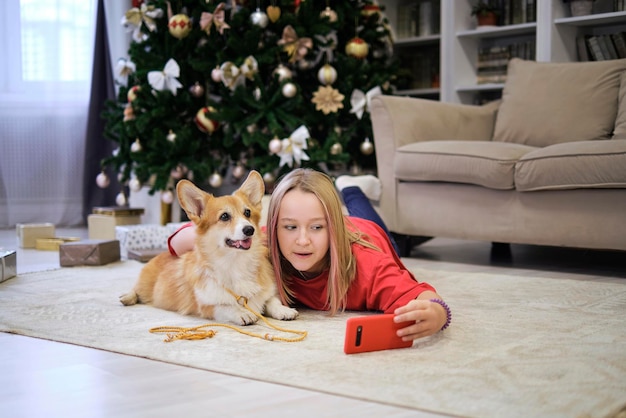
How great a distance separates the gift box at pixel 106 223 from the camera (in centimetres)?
425

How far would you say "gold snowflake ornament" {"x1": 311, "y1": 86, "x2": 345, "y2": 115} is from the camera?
4.14m

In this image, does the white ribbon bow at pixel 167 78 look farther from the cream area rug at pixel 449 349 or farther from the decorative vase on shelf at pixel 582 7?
the decorative vase on shelf at pixel 582 7

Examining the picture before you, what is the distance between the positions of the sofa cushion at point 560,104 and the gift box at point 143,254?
1.83 meters

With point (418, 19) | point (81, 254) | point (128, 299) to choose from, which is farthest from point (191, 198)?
point (418, 19)

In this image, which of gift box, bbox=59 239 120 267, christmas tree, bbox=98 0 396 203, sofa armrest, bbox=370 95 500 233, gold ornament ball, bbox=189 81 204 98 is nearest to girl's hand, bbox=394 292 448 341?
sofa armrest, bbox=370 95 500 233

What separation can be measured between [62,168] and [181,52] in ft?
4.66

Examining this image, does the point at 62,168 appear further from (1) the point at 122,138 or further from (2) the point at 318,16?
(2) the point at 318,16

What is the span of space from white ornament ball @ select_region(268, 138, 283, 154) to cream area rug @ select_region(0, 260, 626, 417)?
1574mm

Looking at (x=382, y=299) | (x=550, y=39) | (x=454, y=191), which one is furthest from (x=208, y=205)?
(x=550, y=39)

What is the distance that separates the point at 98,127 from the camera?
5.14 metres

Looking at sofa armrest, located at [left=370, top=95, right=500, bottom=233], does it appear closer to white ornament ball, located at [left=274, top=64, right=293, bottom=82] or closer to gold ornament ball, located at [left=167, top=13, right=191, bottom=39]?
white ornament ball, located at [left=274, top=64, right=293, bottom=82]

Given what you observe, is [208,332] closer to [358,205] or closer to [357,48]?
[358,205]

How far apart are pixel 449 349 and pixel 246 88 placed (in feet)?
8.89

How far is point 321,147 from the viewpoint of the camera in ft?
14.1
